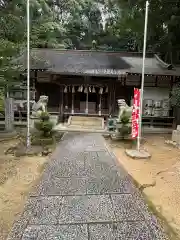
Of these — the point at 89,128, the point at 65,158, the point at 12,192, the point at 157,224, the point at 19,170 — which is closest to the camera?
the point at 157,224

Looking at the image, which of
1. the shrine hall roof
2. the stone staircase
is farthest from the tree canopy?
the stone staircase

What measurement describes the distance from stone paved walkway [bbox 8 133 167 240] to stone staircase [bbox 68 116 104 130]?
7.00 metres

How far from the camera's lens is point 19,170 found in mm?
8844

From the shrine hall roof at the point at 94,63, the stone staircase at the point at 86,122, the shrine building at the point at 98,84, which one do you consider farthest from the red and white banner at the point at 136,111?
the shrine hall roof at the point at 94,63

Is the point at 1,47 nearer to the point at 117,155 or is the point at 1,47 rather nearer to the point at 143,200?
the point at 117,155

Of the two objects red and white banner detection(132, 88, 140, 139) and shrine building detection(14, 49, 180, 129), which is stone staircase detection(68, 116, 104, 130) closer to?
shrine building detection(14, 49, 180, 129)

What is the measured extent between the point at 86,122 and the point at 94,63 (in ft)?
16.1

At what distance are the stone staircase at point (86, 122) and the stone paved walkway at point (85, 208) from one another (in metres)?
7.00

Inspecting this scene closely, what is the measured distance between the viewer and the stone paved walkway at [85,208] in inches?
190

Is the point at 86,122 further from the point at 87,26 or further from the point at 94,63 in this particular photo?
the point at 87,26

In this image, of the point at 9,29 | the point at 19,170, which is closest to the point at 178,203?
the point at 19,170

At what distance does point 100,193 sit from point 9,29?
39.0ft

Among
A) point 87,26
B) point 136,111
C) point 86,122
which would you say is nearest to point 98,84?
point 86,122

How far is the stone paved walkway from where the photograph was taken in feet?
15.8
